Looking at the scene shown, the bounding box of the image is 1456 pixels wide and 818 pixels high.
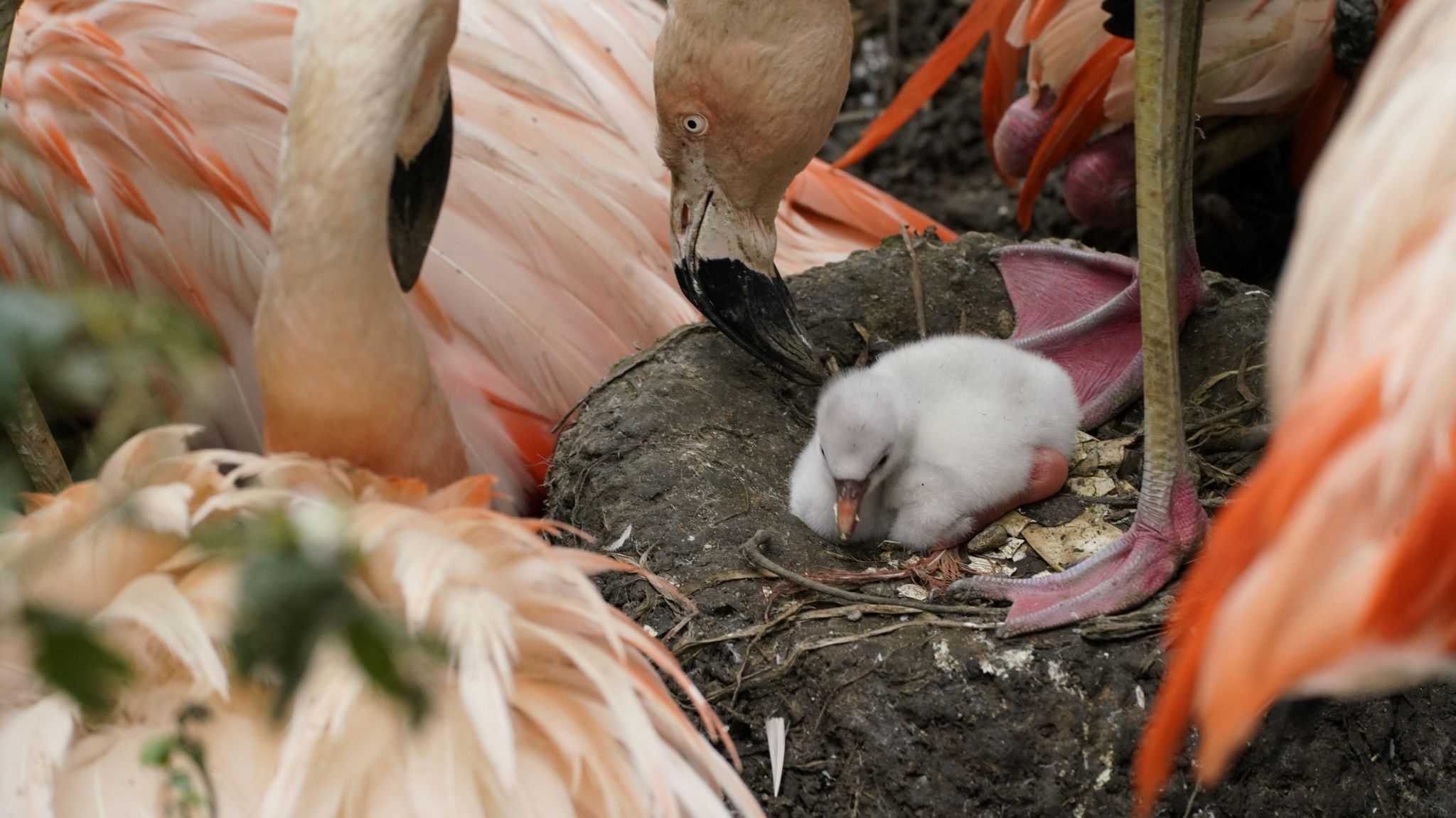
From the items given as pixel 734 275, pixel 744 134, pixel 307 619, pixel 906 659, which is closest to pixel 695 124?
pixel 744 134

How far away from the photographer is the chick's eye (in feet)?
7.13

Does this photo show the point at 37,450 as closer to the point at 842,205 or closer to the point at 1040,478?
the point at 1040,478

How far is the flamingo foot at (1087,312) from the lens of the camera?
8.04 ft

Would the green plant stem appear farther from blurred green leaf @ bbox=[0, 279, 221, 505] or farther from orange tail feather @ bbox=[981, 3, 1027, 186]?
orange tail feather @ bbox=[981, 3, 1027, 186]

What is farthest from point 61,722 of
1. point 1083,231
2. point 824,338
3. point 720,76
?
point 1083,231

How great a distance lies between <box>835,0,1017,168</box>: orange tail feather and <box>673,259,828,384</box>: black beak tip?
2.26 feet

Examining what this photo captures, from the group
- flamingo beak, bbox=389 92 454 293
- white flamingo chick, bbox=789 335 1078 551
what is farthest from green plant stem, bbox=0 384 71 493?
white flamingo chick, bbox=789 335 1078 551

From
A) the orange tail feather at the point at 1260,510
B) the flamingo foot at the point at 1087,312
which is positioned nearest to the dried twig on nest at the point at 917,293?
the flamingo foot at the point at 1087,312

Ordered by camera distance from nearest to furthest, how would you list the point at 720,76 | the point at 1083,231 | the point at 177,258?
the point at 720,76, the point at 177,258, the point at 1083,231

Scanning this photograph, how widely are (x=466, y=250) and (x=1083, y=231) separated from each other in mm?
1883

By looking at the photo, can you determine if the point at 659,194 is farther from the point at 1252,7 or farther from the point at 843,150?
the point at 843,150

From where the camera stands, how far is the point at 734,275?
2.24 metres

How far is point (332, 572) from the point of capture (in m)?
0.63

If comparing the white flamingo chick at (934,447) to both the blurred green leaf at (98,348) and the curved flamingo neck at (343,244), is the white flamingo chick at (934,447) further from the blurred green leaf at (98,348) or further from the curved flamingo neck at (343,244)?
the blurred green leaf at (98,348)
